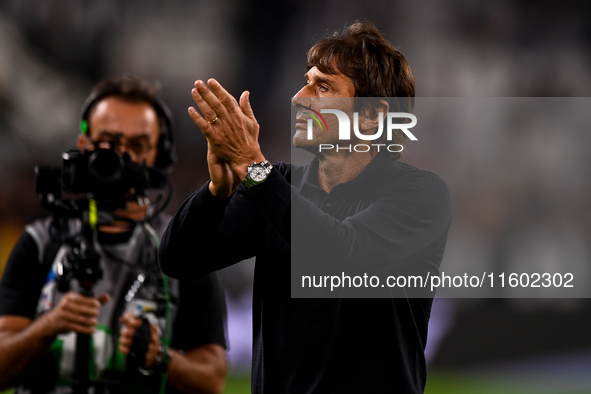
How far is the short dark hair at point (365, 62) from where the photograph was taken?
1.46 metres

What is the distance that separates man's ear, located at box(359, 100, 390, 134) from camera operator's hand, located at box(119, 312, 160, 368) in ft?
2.67

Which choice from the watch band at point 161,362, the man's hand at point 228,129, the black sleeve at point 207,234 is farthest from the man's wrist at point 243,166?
the watch band at point 161,362

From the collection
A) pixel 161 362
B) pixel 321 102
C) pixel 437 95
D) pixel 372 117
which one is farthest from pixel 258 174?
pixel 437 95

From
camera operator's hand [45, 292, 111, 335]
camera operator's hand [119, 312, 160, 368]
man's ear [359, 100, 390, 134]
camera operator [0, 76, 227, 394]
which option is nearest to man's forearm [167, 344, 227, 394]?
camera operator [0, 76, 227, 394]

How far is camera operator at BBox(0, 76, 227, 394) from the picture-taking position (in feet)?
5.56

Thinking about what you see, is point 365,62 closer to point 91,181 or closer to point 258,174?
point 258,174

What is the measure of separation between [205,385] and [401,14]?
3388 millimetres

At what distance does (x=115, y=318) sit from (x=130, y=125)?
0.73 m

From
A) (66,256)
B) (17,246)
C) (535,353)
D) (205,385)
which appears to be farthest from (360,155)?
(535,353)

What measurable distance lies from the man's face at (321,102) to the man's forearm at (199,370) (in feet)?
2.94

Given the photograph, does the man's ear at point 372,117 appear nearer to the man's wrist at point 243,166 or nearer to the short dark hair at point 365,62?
the short dark hair at point 365,62

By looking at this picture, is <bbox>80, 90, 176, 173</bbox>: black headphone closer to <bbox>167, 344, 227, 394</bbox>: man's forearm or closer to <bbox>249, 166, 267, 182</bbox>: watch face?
<bbox>167, 344, 227, 394</bbox>: man's forearm

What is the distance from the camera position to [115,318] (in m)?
1.88

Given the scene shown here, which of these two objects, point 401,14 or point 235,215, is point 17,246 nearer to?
point 235,215
